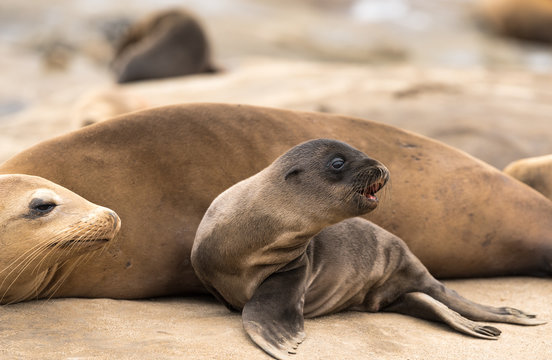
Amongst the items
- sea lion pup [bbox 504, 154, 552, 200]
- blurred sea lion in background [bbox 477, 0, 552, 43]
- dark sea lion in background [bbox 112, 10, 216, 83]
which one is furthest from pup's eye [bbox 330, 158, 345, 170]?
blurred sea lion in background [bbox 477, 0, 552, 43]

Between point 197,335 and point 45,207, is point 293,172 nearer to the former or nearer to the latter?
point 197,335

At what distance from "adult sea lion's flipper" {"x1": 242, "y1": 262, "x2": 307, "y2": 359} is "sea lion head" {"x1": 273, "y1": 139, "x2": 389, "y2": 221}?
0.32 m

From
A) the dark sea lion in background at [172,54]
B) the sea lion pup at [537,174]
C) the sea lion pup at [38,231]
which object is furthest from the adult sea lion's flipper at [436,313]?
the dark sea lion in background at [172,54]

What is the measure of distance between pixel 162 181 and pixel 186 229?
0.25 meters

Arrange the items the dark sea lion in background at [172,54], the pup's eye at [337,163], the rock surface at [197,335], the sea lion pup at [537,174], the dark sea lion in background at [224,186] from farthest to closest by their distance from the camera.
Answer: the dark sea lion in background at [172,54] < the sea lion pup at [537,174] < the dark sea lion in background at [224,186] < the pup's eye at [337,163] < the rock surface at [197,335]

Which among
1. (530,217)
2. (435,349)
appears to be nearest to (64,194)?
(435,349)

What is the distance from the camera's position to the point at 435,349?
2988 millimetres

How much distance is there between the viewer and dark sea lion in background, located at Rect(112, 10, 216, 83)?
1090 cm

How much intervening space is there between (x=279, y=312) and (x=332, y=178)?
536mm

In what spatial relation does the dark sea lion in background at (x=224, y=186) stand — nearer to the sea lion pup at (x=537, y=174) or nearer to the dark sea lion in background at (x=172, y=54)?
the sea lion pup at (x=537, y=174)

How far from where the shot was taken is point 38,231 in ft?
10.0

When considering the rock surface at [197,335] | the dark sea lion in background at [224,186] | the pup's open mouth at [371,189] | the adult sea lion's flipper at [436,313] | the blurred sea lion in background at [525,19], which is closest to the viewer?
the rock surface at [197,335]

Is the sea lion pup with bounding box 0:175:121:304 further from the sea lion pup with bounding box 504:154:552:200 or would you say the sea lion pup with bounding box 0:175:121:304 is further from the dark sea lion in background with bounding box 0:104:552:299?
the sea lion pup with bounding box 504:154:552:200

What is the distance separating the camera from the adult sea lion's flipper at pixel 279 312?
2.88 meters
